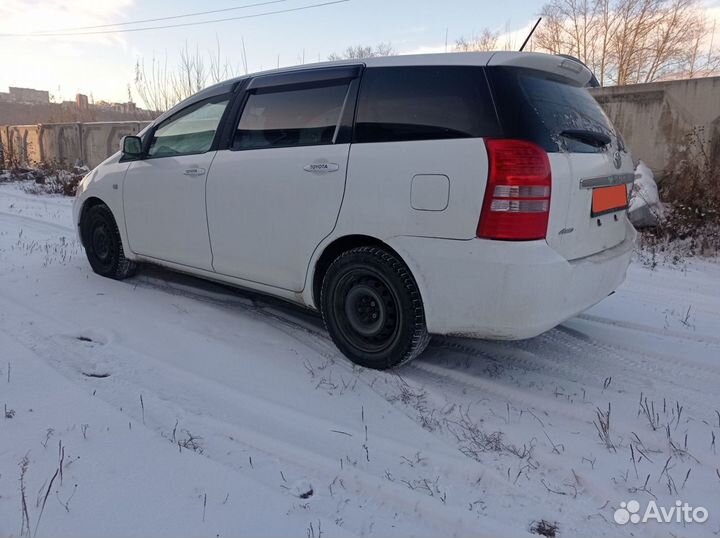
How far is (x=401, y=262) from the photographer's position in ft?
9.30

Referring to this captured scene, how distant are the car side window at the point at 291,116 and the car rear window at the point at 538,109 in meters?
0.98

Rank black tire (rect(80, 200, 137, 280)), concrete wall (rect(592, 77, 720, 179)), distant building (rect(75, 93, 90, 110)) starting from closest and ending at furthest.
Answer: black tire (rect(80, 200, 137, 280)), concrete wall (rect(592, 77, 720, 179)), distant building (rect(75, 93, 90, 110))

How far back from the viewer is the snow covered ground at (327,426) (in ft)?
6.09

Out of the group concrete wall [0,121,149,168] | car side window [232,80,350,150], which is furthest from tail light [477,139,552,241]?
concrete wall [0,121,149,168]

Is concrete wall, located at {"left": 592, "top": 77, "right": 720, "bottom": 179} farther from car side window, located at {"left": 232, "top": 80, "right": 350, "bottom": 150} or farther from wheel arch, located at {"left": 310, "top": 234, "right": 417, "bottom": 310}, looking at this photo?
wheel arch, located at {"left": 310, "top": 234, "right": 417, "bottom": 310}

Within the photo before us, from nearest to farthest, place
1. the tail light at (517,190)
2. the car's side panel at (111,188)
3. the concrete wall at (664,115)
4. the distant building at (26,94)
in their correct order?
the tail light at (517,190), the car's side panel at (111,188), the concrete wall at (664,115), the distant building at (26,94)

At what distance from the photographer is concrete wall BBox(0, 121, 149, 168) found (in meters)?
16.0

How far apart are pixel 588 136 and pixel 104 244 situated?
13.5ft

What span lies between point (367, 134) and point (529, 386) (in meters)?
1.71

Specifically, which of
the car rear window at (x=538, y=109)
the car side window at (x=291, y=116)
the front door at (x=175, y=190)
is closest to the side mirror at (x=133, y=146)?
the front door at (x=175, y=190)

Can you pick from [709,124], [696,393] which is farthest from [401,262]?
[709,124]

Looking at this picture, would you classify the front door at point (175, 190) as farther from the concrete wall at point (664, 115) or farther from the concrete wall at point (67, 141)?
the concrete wall at point (67, 141)

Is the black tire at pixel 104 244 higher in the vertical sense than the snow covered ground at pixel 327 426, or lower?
higher

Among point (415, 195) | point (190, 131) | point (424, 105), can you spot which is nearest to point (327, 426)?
point (415, 195)
